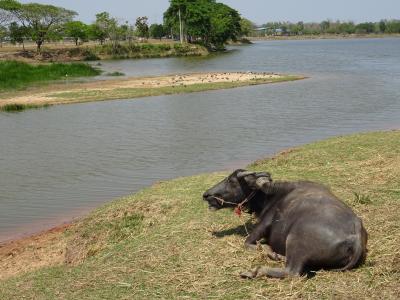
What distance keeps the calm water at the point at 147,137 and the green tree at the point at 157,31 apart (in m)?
92.2

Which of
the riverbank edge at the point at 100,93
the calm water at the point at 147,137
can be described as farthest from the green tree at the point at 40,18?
the calm water at the point at 147,137

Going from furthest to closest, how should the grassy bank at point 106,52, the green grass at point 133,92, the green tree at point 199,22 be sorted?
the green tree at point 199,22 → the grassy bank at point 106,52 → the green grass at point 133,92

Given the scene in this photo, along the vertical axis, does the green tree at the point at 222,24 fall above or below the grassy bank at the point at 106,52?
above

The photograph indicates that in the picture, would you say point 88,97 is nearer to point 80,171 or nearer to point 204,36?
point 80,171

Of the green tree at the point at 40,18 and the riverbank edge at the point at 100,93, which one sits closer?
the riverbank edge at the point at 100,93

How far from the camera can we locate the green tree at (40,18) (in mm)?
69438

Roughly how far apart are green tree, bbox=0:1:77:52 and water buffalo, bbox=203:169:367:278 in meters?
65.8

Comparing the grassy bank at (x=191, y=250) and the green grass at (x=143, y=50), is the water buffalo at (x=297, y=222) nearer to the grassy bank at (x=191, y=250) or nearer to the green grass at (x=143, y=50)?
the grassy bank at (x=191, y=250)

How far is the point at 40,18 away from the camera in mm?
70812

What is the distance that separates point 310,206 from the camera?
197 inches

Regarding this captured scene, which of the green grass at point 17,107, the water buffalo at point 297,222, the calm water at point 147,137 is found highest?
the water buffalo at point 297,222

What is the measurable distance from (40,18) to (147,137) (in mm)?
58939

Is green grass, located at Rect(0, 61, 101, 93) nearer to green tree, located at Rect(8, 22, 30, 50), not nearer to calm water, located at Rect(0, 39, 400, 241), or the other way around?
calm water, located at Rect(0, 39, 400, 241)

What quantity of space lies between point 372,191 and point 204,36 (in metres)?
85.6
